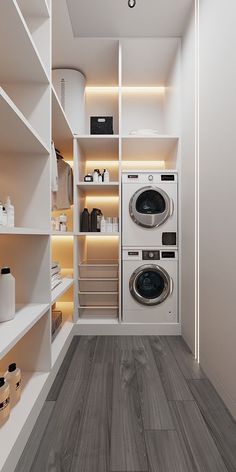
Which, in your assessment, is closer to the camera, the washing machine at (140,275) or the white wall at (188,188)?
the white wall at (188,188)

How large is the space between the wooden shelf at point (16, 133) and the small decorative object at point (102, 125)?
137 cm

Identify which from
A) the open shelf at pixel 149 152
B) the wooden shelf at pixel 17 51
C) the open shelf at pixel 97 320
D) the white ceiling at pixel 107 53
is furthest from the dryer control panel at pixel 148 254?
the white ceiling at pixel 107 53

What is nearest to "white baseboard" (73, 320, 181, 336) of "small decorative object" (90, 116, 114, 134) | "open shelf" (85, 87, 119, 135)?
"small decorative object" (90, 116, 114, 134)

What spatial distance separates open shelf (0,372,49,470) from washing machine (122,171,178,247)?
1.40 m

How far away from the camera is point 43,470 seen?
106cm

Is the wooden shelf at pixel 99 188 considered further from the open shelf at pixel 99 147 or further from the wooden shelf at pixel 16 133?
the wooden shelf at pixel 16 133

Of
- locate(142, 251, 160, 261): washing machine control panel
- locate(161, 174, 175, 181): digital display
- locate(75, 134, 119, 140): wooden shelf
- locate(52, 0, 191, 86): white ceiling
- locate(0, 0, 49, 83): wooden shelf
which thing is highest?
locate(52, 0, 191, 86): white ceiling

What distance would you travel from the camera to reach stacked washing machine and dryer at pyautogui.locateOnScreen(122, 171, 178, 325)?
2.59 m

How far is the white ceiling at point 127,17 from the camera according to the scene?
86.1 inches

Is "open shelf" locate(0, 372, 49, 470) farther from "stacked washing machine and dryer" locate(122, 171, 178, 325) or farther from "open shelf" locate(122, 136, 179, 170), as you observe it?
"open shelf" locate(122, 136, 179, 170)

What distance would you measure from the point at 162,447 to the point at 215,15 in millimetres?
2323

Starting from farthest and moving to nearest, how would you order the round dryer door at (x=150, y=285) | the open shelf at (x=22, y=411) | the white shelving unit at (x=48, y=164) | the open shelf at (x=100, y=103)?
the open shelf at (x=100, y=103), the round dryer door at (x=150, y=285), the white shelving unit at (x=48, y=164), the open shelf at (x=22, y=411)

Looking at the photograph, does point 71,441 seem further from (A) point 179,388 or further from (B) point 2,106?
(B) point 2,106

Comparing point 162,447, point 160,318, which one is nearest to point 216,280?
point 162,447
